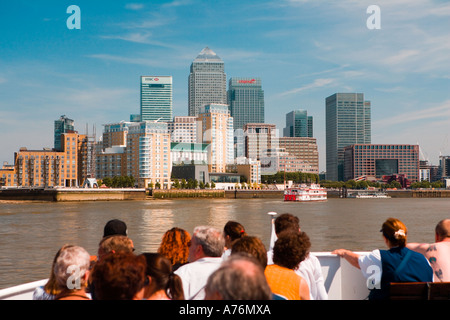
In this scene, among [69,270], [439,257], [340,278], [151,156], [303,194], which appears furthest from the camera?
[151,156]

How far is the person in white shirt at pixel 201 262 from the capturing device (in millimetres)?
5422

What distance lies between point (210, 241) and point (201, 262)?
0.26 metres

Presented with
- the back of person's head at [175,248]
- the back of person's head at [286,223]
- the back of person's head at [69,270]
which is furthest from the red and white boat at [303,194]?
the back of person's head at [69,270]

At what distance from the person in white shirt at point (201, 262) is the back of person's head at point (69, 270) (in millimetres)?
1190

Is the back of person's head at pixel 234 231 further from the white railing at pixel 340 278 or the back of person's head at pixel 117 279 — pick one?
the back of person's head at pixel 117 279

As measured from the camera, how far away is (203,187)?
18900 cm

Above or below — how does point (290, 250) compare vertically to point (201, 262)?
above

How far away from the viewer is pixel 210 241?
223 inches

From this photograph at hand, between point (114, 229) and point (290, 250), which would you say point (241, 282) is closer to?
point (290, 250)

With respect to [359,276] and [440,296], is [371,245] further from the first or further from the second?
[440,296]
